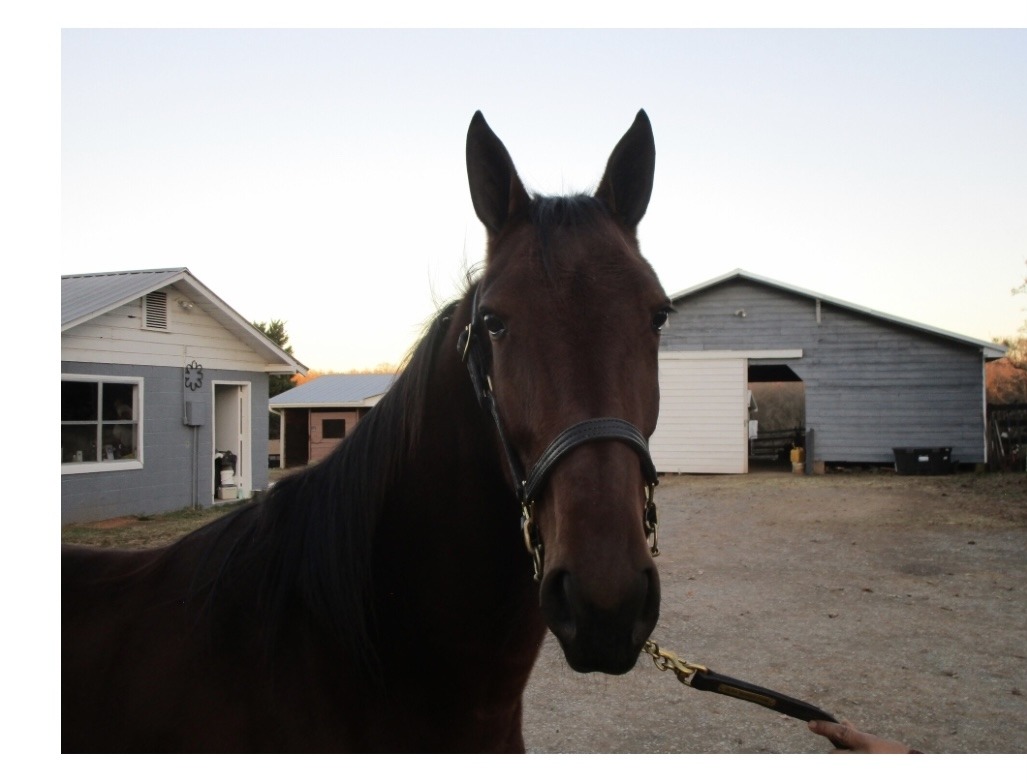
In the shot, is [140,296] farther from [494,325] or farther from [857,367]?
[857,367]

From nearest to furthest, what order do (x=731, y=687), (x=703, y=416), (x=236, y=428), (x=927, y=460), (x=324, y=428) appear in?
(x=731, y=687) < (x=236, y=428) < (x=927, y=460) < (x=703, y=416) < (x=324, y=428)

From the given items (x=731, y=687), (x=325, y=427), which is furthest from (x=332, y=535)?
(x=325, y=427)

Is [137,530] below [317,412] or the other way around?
below

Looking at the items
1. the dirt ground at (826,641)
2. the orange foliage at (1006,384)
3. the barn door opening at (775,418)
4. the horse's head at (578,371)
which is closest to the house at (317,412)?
the barn door opening at (775,418)

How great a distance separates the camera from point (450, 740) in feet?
5.75

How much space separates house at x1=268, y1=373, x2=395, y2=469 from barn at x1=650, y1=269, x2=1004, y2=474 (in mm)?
9277

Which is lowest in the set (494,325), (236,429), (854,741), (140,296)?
(854,741)

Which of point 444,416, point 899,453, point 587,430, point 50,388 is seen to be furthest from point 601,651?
point 899,453

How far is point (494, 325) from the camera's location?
1562mm

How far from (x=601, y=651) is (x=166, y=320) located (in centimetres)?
1351

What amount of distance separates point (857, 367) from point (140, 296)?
56.8 feet

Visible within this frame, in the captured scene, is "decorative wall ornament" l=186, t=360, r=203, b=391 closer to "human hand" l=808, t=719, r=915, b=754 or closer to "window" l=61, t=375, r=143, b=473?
"window" l=61, t=375, r=143, b=473

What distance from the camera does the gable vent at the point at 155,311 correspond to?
1237 centimetres

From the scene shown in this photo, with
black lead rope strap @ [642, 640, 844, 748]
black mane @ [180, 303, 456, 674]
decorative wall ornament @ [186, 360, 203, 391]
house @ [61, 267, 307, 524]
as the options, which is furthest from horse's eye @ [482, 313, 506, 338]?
decorative wall ornament @ [186, 360, 203, 391]
